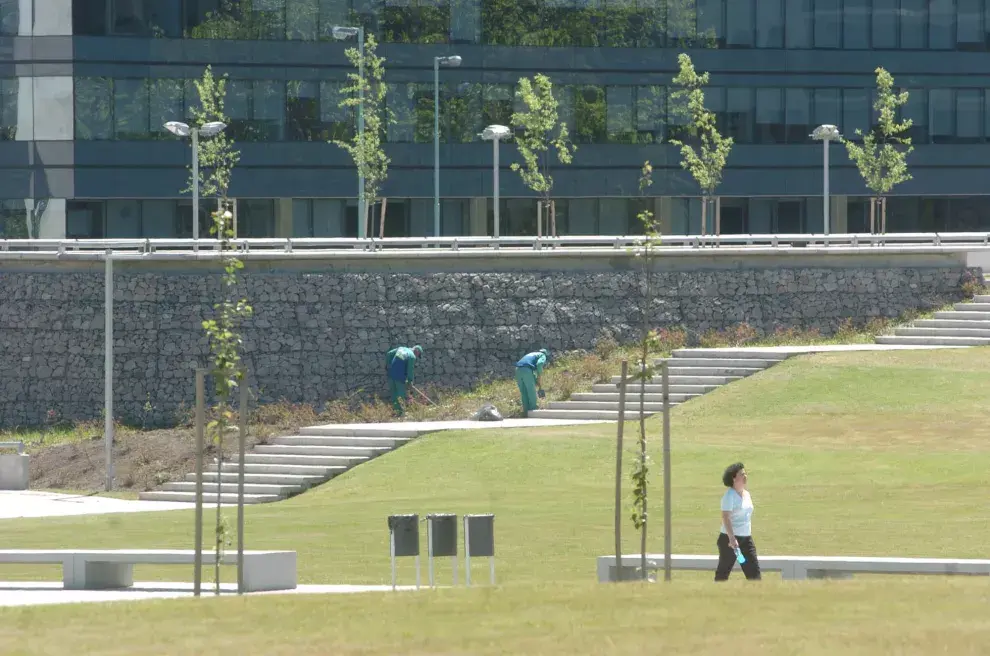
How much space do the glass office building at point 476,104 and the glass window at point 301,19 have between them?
0.07 metres

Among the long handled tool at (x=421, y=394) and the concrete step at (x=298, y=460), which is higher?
the long handled tool at (x=421, y=394)

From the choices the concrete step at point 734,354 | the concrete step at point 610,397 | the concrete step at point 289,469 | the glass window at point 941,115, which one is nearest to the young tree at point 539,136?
the glass window at point 941,115

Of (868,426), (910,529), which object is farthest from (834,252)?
(910,529)

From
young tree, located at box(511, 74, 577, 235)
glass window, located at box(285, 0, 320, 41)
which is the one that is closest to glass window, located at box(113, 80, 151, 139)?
glass window, located at box(285, 0, 320, 41)

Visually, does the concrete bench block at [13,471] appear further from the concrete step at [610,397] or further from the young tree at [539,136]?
the young tree at [539,136]

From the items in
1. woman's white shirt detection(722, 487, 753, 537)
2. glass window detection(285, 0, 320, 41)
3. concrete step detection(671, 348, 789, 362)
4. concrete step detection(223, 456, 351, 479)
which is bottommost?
concrete step detection(223, 456, 351, 479)

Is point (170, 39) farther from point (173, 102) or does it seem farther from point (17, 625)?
point (17, 625)

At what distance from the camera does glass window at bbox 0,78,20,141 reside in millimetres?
67500

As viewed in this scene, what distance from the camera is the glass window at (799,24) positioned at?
7338cm

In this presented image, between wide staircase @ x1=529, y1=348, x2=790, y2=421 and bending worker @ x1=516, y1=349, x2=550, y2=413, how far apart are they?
1.11 ft

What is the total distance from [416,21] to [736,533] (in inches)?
2103

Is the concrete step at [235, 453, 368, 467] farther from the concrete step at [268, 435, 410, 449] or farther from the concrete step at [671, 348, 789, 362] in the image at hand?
the concrete step at [671, 348, 789, 362]

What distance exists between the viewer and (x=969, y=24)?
75.3 metres

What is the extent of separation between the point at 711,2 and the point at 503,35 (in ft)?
26.4
